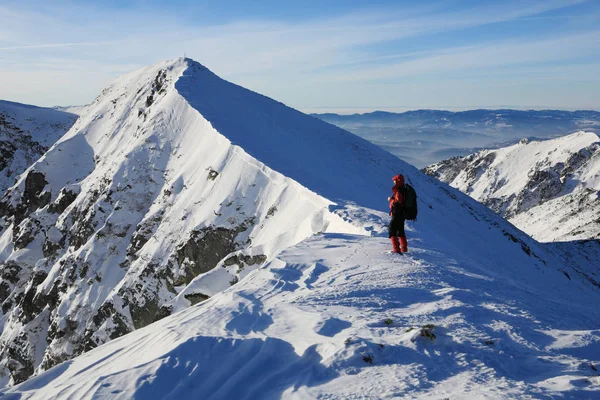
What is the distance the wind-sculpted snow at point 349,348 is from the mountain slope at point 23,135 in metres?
Result: 81.2

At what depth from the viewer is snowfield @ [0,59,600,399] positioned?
680 cm

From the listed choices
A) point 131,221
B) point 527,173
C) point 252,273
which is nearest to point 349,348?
point 252,273

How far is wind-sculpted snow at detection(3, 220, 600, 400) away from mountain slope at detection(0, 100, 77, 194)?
266 feet

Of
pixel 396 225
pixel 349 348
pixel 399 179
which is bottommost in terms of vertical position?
pixel 349 348

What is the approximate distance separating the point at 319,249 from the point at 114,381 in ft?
26.2

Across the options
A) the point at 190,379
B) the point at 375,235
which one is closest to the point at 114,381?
the point at 190,379

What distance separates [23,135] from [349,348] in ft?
329

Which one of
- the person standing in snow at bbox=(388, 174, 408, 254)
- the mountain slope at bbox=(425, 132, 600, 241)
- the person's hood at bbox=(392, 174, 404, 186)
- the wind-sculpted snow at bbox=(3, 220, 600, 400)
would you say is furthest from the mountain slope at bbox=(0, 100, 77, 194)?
the mountain slope at bbox=(425, 132, 600, 241)

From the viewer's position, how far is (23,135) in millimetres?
87750

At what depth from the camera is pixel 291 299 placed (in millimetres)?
9883

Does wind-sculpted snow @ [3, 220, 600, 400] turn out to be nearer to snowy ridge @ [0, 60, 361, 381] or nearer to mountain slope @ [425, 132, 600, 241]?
snowy ridge @ [0, 60, 361, 381]

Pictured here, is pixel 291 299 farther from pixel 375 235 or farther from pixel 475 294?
pixel 375 235

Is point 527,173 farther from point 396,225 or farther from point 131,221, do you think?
point 396,225

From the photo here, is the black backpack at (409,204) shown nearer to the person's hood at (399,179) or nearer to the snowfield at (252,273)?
the person's hood at (399,179)
